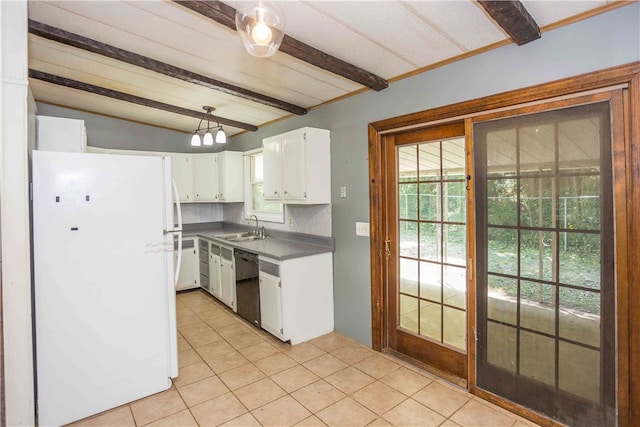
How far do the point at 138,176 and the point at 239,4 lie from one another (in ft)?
4.47

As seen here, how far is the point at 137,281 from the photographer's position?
2393 millimetres

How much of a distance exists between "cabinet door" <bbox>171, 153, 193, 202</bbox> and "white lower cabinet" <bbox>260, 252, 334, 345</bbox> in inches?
98.1

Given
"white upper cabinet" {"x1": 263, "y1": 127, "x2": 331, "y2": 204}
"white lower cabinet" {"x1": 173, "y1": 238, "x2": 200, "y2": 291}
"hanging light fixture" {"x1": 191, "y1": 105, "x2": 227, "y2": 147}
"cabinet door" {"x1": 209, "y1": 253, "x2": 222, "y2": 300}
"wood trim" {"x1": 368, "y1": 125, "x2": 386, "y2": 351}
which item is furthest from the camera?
"white lower cabinet" {"x1": 173, "y1": 238, "x2": 200, "y2": 291}

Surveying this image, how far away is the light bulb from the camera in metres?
1.40

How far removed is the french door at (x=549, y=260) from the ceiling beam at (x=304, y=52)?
0.96 meters

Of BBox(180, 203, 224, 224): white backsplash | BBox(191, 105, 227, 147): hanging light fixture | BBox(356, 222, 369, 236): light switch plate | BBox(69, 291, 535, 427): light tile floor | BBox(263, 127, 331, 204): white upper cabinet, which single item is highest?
BBox(191, 105, 227, 147): hanging light fixture

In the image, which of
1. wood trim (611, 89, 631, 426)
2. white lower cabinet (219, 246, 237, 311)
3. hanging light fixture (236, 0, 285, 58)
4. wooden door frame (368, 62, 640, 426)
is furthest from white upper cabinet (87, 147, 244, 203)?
wood trim (611, 89, 631, 426)

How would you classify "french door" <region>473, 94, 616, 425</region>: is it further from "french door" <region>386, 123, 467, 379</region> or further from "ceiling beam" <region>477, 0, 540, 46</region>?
"ceiling beam" <region>477, 0, 540, 46</region>

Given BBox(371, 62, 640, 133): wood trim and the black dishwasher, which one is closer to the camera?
BBox(371, 62, 640, 133): wood trim

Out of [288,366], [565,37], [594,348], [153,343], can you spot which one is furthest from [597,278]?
[153,343]

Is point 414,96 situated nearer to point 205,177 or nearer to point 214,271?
point 214,271

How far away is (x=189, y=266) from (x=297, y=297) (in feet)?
8.31

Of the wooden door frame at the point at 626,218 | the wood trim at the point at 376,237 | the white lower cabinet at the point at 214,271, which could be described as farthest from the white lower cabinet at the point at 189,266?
the wooden door frame at the point at 626,218

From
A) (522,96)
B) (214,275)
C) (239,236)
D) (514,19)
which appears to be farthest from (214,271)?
(514,19)
